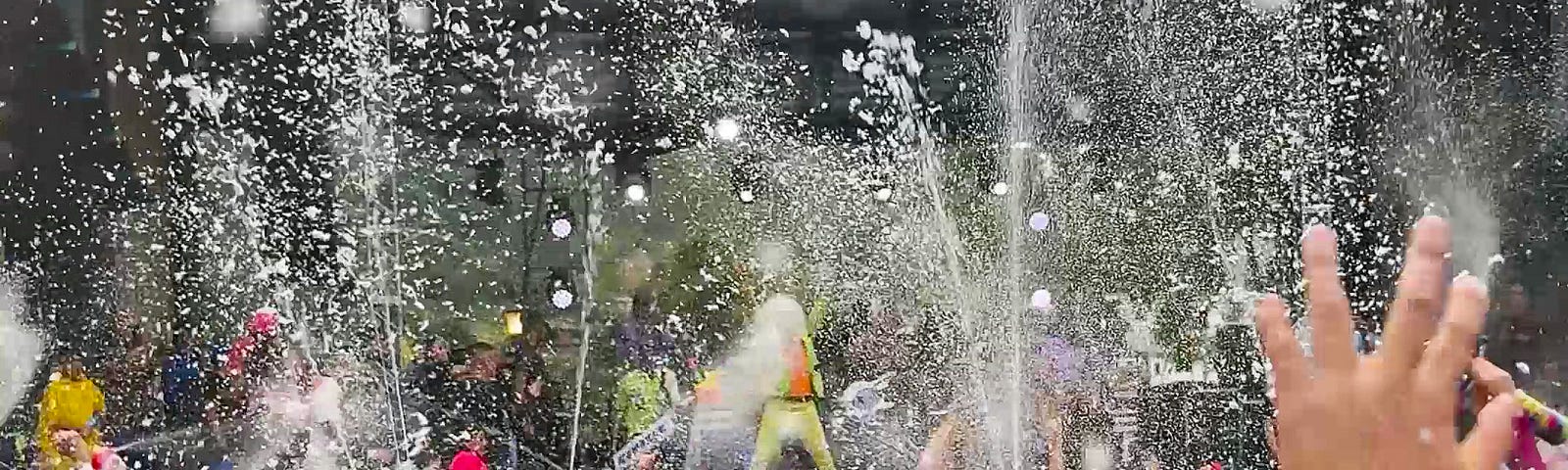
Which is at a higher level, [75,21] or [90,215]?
[75,21]

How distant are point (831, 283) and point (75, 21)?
1815 mm

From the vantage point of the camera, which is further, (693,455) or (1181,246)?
(1181,246)

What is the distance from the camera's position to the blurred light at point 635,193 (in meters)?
2.97

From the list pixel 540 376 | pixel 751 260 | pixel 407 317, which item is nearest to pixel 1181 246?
pixel 751 260

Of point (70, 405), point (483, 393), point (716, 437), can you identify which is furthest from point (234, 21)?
point (716, 437)

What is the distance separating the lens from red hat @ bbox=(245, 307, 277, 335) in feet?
9.39

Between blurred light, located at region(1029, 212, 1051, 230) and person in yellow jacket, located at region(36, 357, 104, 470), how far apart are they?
223 cm

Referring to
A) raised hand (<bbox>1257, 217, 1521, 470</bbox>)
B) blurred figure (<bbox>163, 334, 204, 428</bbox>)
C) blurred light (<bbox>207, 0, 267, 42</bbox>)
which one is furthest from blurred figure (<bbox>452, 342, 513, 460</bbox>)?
raised hand (<bbox>1257, 217, 1521, 470</bbox>)

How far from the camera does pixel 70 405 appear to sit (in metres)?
2.74

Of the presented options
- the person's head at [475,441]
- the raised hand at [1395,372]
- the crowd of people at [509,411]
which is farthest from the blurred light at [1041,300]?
the raised hand at [1395,372]

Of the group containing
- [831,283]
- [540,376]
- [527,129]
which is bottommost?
[540,376]

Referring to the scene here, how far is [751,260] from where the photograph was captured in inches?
119

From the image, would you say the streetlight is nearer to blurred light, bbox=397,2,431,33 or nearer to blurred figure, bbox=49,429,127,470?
blurred light, bbox=397,2,431,33

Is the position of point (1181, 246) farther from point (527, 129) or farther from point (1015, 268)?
point (527, 129)
